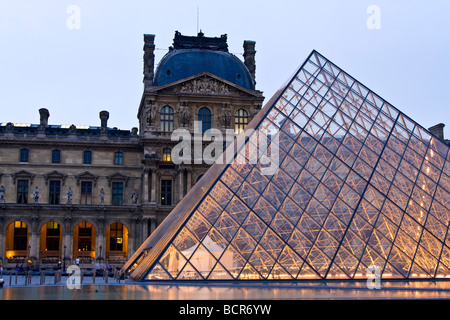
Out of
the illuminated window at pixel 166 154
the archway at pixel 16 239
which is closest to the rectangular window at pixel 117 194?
the illuminated window at pixel 166 154

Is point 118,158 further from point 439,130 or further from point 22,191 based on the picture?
point 439,130

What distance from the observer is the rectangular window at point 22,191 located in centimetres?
4288

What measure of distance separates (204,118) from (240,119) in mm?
2729

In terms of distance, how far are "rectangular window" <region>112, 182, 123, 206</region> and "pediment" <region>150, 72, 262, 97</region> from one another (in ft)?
24.7

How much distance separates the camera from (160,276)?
1689 cm

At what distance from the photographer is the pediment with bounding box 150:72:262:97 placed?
43.6 meters

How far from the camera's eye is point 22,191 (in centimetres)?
4303

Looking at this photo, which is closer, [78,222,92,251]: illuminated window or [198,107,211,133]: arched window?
[198,107,211,133]: arched window

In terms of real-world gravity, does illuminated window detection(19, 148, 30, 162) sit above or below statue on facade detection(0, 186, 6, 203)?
above

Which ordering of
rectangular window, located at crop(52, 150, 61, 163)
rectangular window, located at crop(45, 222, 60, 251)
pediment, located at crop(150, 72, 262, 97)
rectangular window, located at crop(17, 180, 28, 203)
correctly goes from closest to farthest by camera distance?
1. rectangular window, located at crop(17, 180, 28, 203)
2. pediment, located at crop(150, 72, 262, 97)
3. rectangular window, located at crop(45, 222, 60, 251)
4. rectangular window, located at crop(52, 150, 61, 163)

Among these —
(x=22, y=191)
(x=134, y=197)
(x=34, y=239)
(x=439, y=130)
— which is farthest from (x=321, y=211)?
(x=439, y=130)

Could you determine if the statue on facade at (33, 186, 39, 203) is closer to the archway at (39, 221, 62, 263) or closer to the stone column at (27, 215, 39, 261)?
the stone column at (27, 215, 39, 261)

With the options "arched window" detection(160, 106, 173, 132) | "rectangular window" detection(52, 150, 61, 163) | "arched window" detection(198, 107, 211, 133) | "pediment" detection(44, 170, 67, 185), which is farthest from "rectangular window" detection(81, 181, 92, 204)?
"arched window" detection(198, 107, 211, 133)
